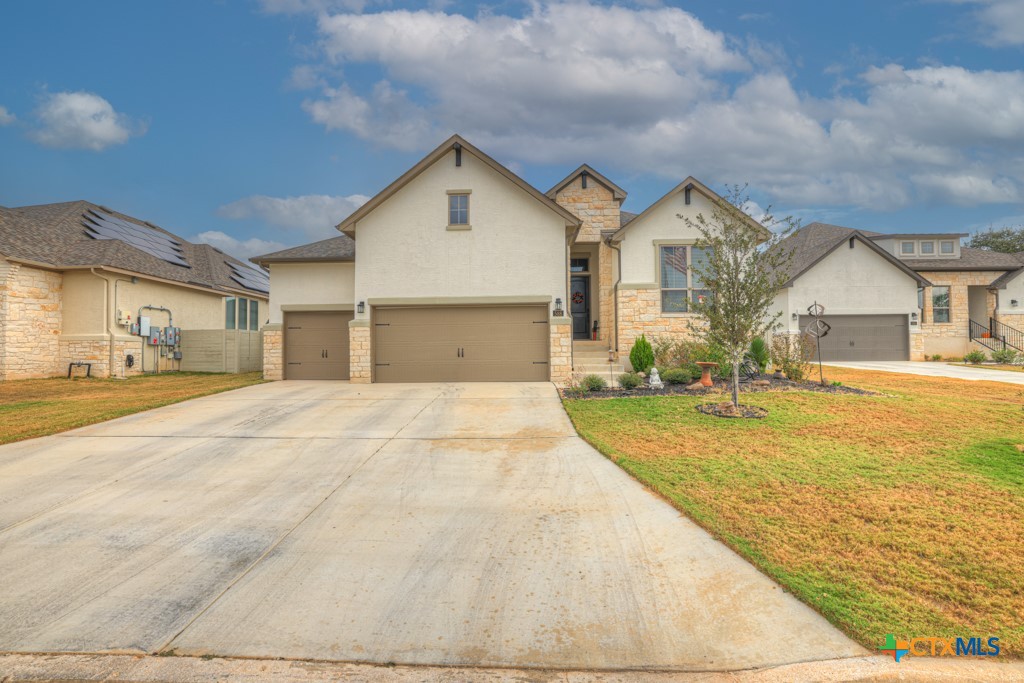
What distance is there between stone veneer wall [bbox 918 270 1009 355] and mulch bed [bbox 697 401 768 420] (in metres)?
20.8

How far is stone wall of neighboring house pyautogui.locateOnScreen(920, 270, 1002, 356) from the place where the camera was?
81.5 feet

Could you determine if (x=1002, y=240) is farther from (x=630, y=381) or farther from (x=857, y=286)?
(x=630, y=381)

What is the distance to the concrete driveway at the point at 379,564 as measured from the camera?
10.5ft

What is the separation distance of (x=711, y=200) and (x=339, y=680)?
15902 mm

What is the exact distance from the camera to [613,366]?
16266mm

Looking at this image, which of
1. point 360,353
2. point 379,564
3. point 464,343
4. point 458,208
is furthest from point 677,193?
point 379,564

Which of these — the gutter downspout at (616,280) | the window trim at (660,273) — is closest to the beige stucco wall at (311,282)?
the gutter downspout at (616,280)

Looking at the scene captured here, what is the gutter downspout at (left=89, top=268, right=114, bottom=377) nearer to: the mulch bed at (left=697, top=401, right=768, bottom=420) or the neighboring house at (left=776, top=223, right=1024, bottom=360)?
the mulch bed at (left=697, top=401, right=768, bottom=420)

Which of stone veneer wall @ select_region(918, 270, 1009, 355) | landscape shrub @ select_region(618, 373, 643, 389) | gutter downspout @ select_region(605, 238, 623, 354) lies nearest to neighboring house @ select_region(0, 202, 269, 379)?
gutter downspout @ select_region(605, 238, 623, 354)

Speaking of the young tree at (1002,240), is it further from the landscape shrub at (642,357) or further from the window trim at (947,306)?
the landscape shrub at (642,357)

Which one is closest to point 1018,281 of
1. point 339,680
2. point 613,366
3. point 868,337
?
point 868,337

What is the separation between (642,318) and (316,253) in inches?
412

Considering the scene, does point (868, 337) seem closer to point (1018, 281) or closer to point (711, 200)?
point (1018, 281)

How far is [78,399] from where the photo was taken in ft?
41.7
